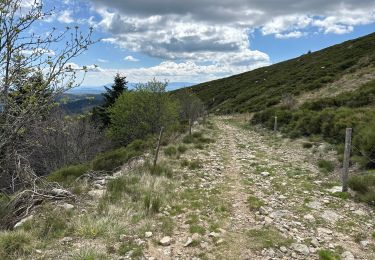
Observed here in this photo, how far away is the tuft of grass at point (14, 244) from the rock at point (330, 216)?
6.15 meters

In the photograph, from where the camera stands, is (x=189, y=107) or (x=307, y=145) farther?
(x=189, y=107)

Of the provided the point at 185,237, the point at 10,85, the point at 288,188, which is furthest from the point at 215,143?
the point at 10,85

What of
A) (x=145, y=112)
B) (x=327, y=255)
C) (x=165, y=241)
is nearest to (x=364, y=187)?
(x=327, y=255)

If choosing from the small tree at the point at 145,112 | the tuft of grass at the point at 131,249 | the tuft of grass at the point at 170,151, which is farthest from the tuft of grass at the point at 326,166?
the small tree at the point at 145,112

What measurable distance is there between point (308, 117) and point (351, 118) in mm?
3577

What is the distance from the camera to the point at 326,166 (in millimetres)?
11695

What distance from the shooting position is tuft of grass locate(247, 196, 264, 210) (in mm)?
7884

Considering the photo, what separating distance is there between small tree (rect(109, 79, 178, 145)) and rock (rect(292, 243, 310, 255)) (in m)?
23.8

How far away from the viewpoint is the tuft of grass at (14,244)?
208 inches

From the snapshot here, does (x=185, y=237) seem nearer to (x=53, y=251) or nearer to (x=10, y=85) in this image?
(x=53, y=251)

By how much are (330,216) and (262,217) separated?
158cm

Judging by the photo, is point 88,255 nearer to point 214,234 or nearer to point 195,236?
point 195,236

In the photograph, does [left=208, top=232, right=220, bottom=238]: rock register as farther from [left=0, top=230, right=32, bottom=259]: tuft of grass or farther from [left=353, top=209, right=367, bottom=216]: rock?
[left=353, top=209, right=367, bottom=216]: rock

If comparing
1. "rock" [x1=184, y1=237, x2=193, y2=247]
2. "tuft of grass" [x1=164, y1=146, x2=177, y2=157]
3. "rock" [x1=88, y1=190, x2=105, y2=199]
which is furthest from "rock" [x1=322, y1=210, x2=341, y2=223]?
"tuft of grass" [x1=164, y1=146, x2=177, y2=157]
